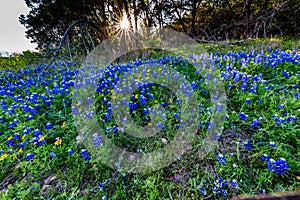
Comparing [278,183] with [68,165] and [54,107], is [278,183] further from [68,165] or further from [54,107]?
[54,107]

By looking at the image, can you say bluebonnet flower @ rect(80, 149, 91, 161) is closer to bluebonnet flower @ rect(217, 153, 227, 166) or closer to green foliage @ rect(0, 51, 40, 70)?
bluebonnet flower @ rect(217, 153, 227, 166)

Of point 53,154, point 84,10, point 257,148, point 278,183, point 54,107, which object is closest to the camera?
point 278,183

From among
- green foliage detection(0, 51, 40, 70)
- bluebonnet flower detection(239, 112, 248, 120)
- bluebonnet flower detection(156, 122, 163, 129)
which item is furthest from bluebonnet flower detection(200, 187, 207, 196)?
green foliage detection(0, 51, 40, 70)

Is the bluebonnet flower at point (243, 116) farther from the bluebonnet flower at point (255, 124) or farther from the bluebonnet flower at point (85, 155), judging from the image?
the bluebonnet flower at point (85, 155)

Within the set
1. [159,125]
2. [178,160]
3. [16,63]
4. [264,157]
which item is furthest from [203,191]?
[16,63]

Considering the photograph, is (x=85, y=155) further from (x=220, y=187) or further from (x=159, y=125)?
(x=220, y=187)

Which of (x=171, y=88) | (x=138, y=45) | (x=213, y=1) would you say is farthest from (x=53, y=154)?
(x=213, y=1)

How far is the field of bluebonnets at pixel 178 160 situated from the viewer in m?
1.56

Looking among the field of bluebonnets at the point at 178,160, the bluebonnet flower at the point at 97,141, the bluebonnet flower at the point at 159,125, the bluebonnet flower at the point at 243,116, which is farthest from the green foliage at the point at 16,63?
the bluebonnet flower at the point at 243,116

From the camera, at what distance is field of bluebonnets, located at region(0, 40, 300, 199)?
5.11 ft

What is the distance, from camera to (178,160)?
1.81 m

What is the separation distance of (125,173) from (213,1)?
903 cm

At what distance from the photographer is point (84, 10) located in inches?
265

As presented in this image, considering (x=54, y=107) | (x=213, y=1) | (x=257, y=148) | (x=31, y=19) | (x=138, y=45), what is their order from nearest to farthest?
(x=257, y=148) → (x=54, y=107) → (x=138, y=45) → (x=213, y=1) → (x=31, y=19)
